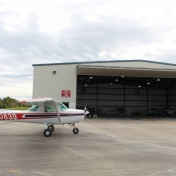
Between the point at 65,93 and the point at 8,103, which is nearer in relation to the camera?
the point at 65,93

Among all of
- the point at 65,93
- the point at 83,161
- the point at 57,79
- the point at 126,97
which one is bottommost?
the point at 83,161

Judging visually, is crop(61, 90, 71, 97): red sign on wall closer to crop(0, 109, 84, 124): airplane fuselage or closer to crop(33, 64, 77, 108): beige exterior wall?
crop(33, 64, 77, 108): beige exterior wall

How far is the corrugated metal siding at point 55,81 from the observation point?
2566 centimetres

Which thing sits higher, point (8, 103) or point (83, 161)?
point (8, 103)

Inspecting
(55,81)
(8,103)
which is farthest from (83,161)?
(8,103)

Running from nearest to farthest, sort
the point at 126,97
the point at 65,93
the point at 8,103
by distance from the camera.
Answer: the point at 65,93 → the point at 126,97 → the point at 8,103

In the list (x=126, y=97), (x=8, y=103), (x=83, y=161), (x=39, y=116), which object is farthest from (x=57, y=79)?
(x=8, y=103)

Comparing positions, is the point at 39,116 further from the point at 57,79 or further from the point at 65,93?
the point at 57,79

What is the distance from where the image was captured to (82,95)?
45469 mm

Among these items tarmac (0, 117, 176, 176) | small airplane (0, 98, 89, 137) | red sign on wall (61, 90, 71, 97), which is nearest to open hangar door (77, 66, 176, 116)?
red sign on wall (61, 90, 71, 97)

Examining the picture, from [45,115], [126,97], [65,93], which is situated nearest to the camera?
[45,115]

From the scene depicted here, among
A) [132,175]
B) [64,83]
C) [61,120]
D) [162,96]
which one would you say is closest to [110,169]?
[132,175]

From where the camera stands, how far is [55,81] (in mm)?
25953

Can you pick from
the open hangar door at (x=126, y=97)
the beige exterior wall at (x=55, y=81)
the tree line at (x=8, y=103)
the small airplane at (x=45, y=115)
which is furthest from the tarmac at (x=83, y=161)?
the tree line at (x=8, y=103)
